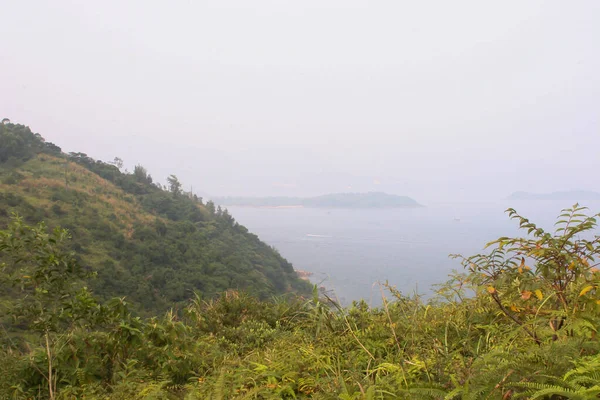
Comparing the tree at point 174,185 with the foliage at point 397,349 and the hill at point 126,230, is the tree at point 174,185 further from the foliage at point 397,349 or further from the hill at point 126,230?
the foliage at point 397,349

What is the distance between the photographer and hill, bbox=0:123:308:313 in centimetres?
2353

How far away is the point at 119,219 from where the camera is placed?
1261 inches

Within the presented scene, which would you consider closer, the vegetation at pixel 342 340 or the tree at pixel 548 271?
the vegetation at pixel 342 340

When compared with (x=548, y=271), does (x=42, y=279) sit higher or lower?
lower

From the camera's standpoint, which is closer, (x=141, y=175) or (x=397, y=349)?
(x=397, y=349)

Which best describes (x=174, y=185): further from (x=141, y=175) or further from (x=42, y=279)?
(x=42, y=279)

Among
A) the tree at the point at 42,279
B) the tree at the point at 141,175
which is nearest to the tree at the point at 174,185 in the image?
the tree at the point at 141,175

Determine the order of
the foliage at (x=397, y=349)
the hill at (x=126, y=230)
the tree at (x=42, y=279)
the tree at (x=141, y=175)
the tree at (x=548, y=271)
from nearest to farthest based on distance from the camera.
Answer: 1. the foliage at (x=397, y=349)
2. the tree at (x=548, y=271)
3. the tree at (x=42, y=279)
4. the hill at (x=126, y=230)
5. the tree at (x=141, y=175)

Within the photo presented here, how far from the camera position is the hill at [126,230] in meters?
23.5

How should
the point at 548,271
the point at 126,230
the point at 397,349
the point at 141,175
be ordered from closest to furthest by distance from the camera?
the point at 548,271, the point at 397,349, the point at 126,230, the point at 141,175

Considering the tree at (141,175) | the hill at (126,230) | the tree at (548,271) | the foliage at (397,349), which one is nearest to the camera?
the foliage at (397,349)

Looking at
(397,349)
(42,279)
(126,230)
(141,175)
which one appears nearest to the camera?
(397,349)

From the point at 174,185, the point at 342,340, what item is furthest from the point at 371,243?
the point at 342,340

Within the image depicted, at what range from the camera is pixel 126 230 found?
3069 centimetres
